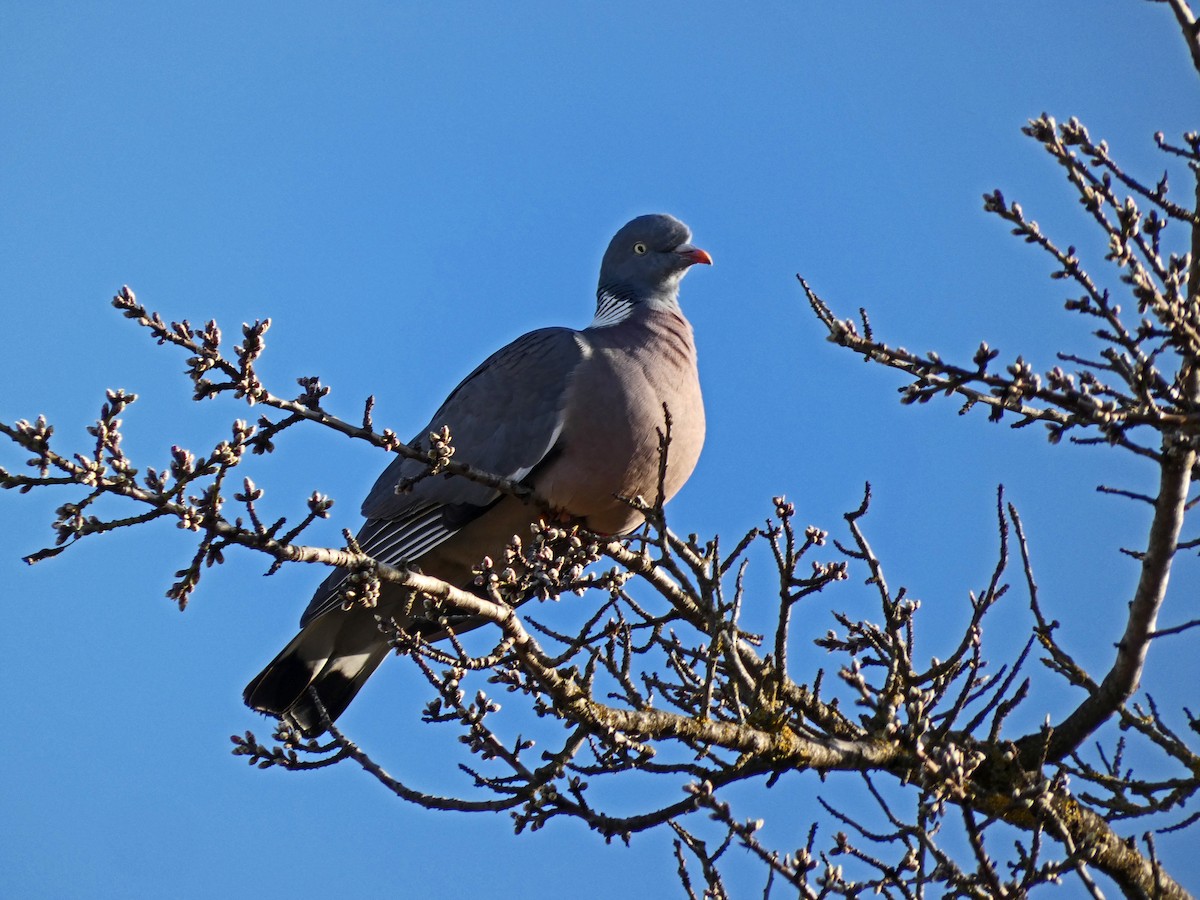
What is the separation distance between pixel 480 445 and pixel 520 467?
1.07ft

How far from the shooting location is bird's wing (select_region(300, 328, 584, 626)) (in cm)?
539

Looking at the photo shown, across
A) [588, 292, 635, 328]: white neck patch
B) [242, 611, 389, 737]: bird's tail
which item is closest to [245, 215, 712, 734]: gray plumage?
[242, 611, 389, 737]: bird's tail

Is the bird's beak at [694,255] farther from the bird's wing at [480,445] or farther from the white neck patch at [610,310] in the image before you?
the bird's wing at [480,445]

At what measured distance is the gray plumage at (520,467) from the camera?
526 cm

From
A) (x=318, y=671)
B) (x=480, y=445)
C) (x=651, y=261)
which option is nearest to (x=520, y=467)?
(x=480, y=445)

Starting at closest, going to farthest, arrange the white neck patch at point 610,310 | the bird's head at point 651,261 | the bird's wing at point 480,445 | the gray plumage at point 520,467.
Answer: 1. the gray plumage at point 520,467
2. the bird's wing at point 480,445
3. the white neck patch at point 610,310
4. the bird's head at point 651,261

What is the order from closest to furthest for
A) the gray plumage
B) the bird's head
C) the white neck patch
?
the gray plumage < the white neck patch < the bird's head

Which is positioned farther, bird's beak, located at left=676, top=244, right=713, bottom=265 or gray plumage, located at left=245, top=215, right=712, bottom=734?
bird's beak, located at left=676, top=244, right=713, bottom=265

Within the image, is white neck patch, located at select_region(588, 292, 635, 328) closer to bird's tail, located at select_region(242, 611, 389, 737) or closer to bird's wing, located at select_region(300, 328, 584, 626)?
bird's wing, located at select_region(300, 328, 584, 626)

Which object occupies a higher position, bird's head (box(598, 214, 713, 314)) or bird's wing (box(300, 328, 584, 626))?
bird's head (box(598, 214, 713, 314))

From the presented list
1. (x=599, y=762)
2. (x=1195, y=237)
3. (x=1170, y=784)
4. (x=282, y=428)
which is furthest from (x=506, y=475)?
(x=1195, y=237)

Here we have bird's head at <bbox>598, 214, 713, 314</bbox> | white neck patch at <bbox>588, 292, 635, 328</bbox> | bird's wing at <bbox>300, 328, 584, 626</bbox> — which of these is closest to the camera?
bird's wing at <bbox>300, 328, 584, 626</bbox>

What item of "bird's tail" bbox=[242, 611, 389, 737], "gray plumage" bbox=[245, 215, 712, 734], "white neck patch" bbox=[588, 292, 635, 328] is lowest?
"bird's tail" bbox=[242, 611, 389, 737]

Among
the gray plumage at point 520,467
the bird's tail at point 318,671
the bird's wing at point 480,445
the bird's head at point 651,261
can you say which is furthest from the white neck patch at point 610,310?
the bird's tail at point 318,671
